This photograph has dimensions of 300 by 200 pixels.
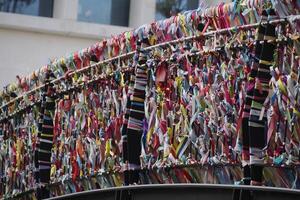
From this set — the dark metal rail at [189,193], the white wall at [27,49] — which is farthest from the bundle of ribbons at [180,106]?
the white wall at [27,49]

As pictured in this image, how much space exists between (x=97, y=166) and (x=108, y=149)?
254 mm

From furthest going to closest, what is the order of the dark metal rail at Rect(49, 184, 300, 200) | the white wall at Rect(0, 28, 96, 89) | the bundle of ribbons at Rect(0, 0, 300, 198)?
1. the white wall at Rect(0, 28, 96, 89)
2. the bundle of ribbons at Rect(0, 0, 300, 198)
3. the dark metal rail at Rect(49, 184, 300, 200)

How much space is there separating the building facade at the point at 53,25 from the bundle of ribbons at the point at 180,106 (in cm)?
780

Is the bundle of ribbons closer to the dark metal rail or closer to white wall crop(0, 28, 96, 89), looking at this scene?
the dark metal rail

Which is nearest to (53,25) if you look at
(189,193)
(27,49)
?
(27,49)

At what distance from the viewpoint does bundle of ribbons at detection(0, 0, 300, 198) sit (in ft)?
21.0

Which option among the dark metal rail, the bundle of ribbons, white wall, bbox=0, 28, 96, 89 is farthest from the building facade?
the dark metal rail

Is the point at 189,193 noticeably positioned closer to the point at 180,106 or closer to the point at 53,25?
the point at 180,106

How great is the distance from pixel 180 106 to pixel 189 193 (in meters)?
0.68

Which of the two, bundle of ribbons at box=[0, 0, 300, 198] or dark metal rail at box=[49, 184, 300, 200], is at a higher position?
bundle of ribbons at box=[0, 0, 300, 198]

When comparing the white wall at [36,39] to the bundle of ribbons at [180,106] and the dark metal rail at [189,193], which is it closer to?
the bundle of ribbons at [180,106]

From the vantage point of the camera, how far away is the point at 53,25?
18188 millimetres

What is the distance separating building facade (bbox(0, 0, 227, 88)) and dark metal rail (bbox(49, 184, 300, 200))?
31.9 feet

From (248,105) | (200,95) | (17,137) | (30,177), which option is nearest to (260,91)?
(248,105)
